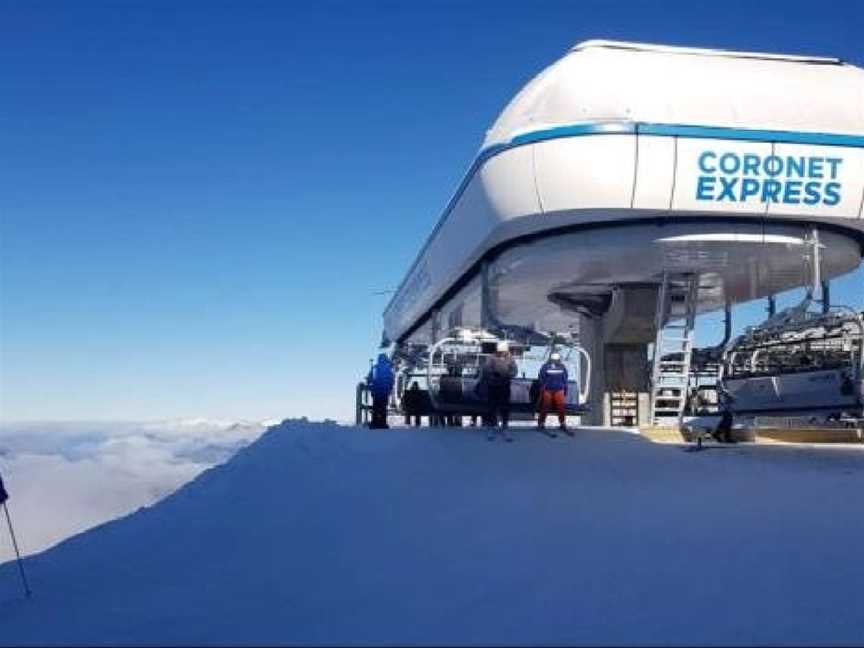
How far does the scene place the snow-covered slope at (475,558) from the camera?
5.62 metres

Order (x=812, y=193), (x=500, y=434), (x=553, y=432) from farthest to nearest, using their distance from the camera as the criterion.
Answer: (x=812, y=193)
(x=553, y=432)
(x=500, y=434)

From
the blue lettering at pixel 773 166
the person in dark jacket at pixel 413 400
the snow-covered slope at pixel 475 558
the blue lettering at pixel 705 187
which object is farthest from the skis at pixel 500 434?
the blue lettering at pixel 773 166

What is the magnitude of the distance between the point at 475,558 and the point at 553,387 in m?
8.18

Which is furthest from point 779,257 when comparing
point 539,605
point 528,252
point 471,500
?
point 539,605

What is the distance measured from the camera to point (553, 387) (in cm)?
1502

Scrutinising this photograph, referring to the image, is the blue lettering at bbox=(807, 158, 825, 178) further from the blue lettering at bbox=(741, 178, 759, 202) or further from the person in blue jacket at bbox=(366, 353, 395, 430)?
the person in blue jacket at bbox=(366, 353, 395, 430)

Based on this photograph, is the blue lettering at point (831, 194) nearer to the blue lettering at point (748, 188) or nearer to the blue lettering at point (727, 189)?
the blue lettering at point (748, 188)

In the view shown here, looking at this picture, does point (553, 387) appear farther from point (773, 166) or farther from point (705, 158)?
point (773, 166)

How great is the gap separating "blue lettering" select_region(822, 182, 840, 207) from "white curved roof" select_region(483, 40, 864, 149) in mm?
1107

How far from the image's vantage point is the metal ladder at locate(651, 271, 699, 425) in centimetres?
1964

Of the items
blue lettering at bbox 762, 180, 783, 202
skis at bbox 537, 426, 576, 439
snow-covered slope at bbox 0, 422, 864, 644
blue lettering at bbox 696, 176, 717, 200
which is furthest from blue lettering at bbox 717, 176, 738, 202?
snow-covered slope at bbox 0, 422, 864, 644

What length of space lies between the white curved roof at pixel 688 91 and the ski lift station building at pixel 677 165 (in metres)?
0.03

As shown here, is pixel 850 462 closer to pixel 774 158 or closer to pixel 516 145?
pixel 774 158

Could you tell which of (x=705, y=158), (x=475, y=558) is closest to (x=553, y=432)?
(x=705, y=158)
